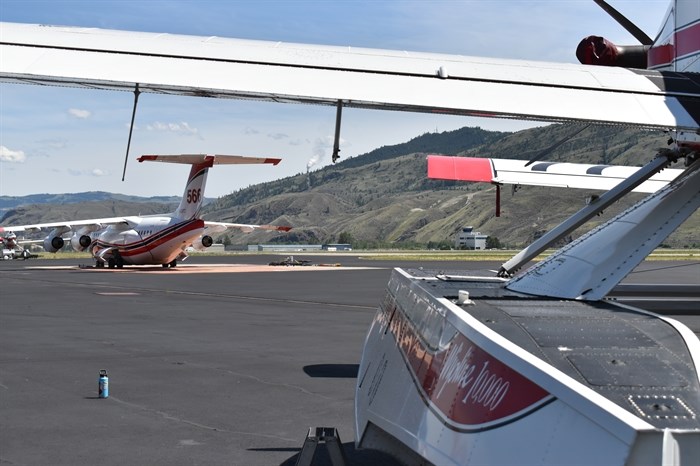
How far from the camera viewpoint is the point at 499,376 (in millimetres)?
4770

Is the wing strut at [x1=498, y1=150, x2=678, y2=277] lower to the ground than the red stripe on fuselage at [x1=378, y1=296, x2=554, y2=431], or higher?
higher

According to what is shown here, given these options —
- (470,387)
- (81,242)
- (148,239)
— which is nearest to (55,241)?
(81,242)

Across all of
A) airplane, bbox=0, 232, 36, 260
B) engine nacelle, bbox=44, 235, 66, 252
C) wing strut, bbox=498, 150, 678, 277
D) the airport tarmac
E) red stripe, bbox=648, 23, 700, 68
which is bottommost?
airplane, bbox=0, 232, 36, 260

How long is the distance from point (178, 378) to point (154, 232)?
43.9m

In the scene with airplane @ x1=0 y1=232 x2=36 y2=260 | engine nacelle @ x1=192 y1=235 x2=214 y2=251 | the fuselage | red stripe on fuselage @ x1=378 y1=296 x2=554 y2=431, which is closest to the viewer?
red stripe on fuselage @ x1=378 y1=296 x2=554 y2=431

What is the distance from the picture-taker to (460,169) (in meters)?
12.2

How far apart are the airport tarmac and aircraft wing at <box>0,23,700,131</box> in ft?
11.3

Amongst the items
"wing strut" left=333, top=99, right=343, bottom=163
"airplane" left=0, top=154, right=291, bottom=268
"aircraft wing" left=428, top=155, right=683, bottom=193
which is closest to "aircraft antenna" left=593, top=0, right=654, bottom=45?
"aircraft wing" left=428, top=155, right=683, bottom=193

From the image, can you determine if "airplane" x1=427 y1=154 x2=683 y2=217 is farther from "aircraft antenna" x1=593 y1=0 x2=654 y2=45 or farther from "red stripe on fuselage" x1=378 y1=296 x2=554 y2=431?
"red stripe on fuselage" x1=378 y1=296 x2=554 y2=431

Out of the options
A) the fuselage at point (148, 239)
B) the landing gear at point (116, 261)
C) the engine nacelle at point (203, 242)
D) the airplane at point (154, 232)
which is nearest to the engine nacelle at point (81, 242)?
the airplane at point (154, 232)

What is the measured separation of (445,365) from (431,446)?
1.64 ft

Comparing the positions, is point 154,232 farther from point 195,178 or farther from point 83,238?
point 83,238

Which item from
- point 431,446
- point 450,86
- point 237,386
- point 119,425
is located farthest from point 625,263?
point 237,386

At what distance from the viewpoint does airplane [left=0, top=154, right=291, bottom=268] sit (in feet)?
185
